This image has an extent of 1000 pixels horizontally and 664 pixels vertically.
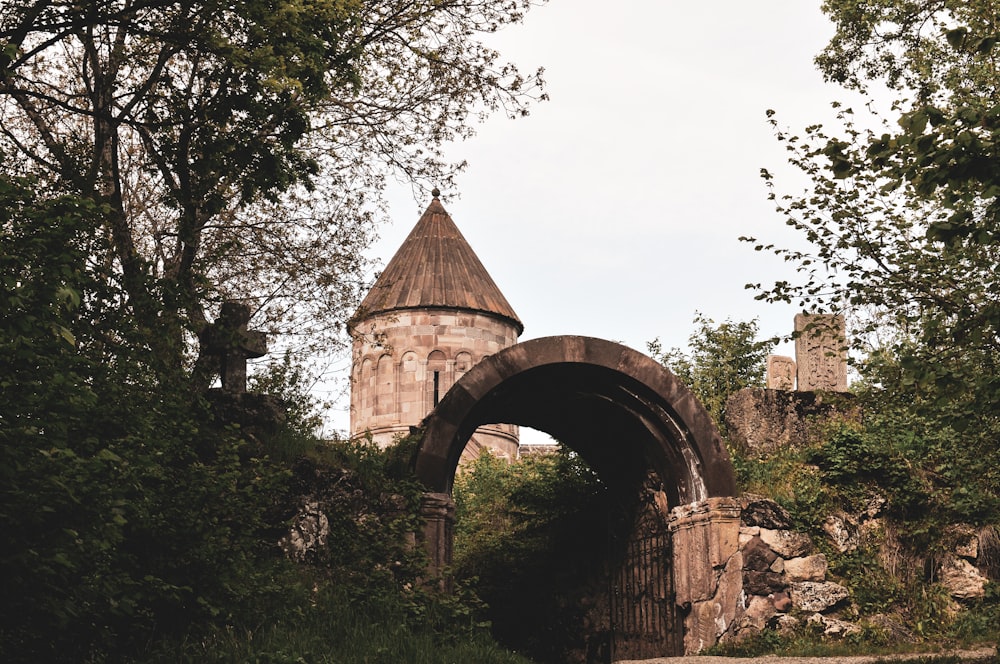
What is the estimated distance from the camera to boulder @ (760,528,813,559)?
13.5 metres

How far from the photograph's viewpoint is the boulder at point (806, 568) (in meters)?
13.4

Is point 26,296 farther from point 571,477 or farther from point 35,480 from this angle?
point 571,477

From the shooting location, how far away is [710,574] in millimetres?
13516

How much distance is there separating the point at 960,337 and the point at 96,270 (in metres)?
7.00

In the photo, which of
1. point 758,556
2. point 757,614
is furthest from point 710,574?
point 757,614

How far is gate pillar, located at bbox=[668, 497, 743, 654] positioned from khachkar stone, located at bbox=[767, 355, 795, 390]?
23.3 ft

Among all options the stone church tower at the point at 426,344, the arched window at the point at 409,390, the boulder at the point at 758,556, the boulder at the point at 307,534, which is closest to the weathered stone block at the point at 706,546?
the boulder at the point at 758,556

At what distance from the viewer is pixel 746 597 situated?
13.2 meters

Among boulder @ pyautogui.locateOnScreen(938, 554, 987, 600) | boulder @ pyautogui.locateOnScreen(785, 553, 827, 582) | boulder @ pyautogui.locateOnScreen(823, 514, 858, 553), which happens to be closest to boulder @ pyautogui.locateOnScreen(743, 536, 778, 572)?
boulder @ pyautogui.locateOnScreen(785, 553, 827, 582)

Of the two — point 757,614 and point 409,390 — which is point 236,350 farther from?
point 409,390

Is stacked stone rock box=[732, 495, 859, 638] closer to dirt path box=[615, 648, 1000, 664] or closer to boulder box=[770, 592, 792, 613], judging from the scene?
boulder box=[770, 592, 792, 613]

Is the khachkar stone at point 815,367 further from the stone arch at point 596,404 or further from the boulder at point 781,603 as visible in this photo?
the boulder at point 781,603

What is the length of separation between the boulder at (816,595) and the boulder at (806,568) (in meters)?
0.09

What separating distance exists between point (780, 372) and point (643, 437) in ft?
22.5
